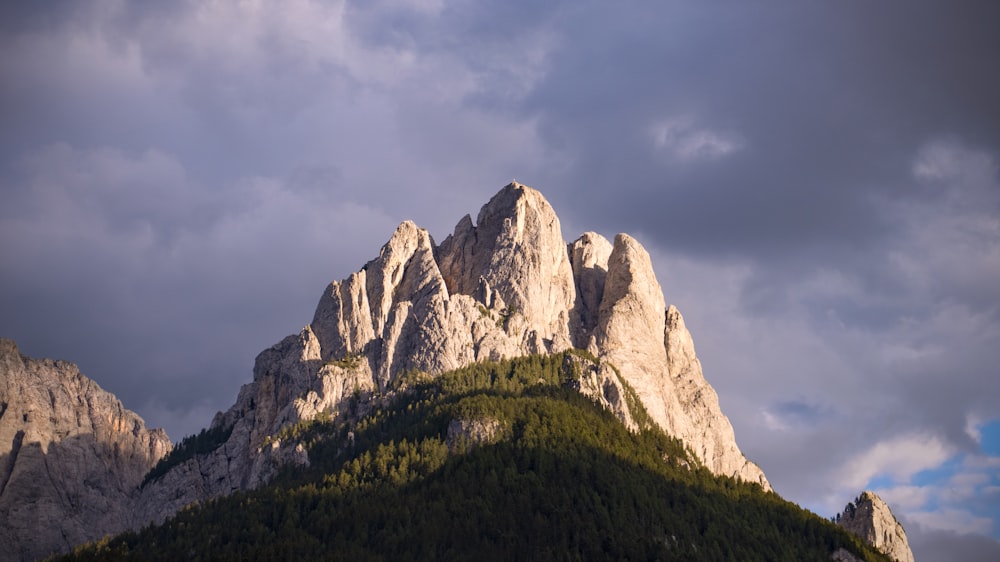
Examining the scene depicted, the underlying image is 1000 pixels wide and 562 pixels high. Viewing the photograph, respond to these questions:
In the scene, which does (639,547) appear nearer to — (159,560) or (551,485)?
(551,485)

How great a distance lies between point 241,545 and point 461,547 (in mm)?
31084

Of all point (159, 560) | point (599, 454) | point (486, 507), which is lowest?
point (159, 560)

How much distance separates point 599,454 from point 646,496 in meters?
10.7

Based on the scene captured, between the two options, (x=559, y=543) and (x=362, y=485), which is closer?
(x=559, y=543)

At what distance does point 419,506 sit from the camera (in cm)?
18538

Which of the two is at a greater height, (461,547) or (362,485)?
(362,485)

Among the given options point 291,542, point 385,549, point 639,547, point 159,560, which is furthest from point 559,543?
point 159,560

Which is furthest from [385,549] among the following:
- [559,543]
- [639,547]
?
[639,547]

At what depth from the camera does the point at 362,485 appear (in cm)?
19350

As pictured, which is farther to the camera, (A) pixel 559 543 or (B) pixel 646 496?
(B) pixel 646 496

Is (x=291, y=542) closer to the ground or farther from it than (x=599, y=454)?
closer to the ground

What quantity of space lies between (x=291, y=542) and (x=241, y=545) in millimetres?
9202

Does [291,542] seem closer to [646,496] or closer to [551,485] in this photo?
[551,485]

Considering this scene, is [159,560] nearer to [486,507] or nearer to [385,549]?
[385,549]
